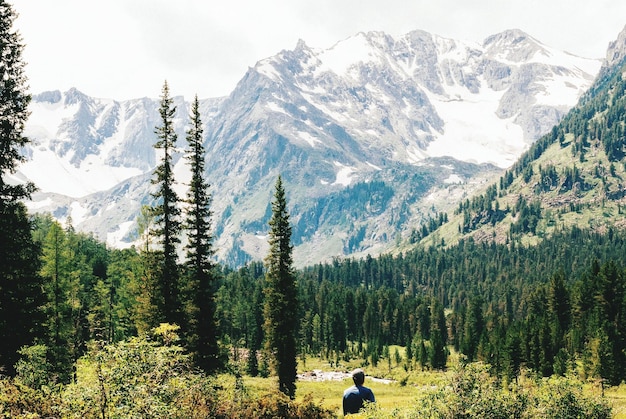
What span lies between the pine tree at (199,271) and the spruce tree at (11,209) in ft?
48.2

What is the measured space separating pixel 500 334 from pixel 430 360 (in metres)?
19.0

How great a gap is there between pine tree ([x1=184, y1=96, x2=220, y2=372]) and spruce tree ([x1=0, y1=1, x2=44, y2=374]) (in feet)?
48.2

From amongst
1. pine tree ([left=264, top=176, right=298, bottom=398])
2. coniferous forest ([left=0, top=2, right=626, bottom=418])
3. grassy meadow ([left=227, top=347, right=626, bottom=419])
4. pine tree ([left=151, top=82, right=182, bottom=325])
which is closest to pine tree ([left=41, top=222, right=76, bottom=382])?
coniferous forest ([left=0, top=2, right=626, bottom=418])

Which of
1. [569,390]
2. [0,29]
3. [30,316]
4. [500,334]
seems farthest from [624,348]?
[0,29]

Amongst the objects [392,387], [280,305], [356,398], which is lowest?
[392,387]

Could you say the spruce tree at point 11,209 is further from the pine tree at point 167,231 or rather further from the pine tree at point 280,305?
the pine tree at point 280,305

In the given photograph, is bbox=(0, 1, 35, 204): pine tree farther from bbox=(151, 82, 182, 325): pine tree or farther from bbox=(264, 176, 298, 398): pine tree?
bbox=(264, 176, 298, 398): pine tree

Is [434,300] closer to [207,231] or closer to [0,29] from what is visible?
[207,231]

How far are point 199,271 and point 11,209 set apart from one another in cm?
1787

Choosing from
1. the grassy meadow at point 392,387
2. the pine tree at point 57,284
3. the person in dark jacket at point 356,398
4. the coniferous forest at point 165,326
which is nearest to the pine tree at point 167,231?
the coniferous forest at point 165,326

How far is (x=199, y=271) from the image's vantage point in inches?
1671

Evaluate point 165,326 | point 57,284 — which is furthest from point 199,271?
point 165,326

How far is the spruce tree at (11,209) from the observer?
26.7m

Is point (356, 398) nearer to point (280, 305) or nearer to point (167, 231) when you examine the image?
point (167, 231)
